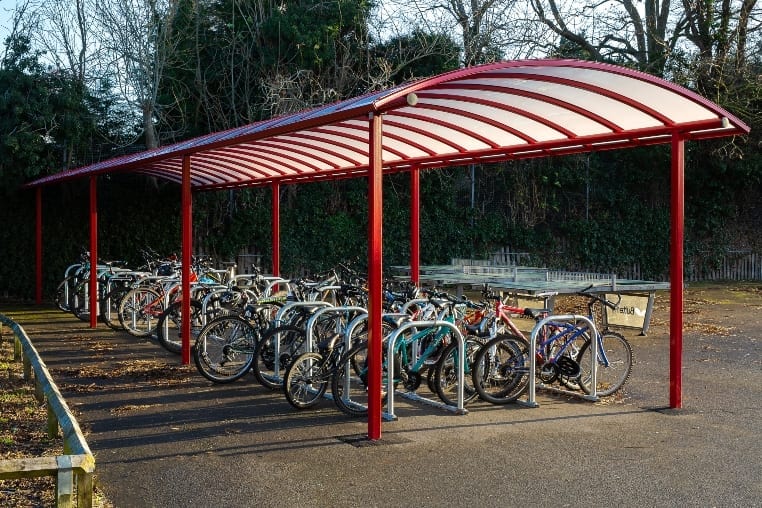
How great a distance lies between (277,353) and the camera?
7852 mm

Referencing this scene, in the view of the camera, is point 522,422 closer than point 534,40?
Yes

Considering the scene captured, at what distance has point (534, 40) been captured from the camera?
65.6 ft

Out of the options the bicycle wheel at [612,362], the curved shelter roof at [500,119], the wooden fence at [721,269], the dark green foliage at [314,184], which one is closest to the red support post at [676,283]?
the curved shelter roof at [500,119]

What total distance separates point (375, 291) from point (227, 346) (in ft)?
8.54

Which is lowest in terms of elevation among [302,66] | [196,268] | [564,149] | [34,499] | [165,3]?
[34,499]

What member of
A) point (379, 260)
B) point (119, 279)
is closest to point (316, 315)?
point (379, 260)

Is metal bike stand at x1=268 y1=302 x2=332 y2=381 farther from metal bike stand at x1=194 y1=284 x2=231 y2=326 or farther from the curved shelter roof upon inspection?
metal bike stand at x1=194 y1=284 x2=231 y2=326

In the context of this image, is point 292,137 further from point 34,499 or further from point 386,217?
point 386,217

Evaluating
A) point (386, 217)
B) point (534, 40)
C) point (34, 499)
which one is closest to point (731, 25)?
point (534, 40)

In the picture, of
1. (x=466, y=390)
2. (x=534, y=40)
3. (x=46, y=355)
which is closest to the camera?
(x=466, y=390)

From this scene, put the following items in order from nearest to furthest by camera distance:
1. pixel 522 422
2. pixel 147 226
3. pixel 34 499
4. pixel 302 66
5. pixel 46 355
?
pixel 34 499 → pixel 522 422 → pixel 46 355 → pixel 147 226 → pixel 302 66

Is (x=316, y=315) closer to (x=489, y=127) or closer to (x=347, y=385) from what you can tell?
(x=347, y=385)

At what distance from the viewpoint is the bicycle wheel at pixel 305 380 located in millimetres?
6906

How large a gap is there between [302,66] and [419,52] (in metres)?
2.54
